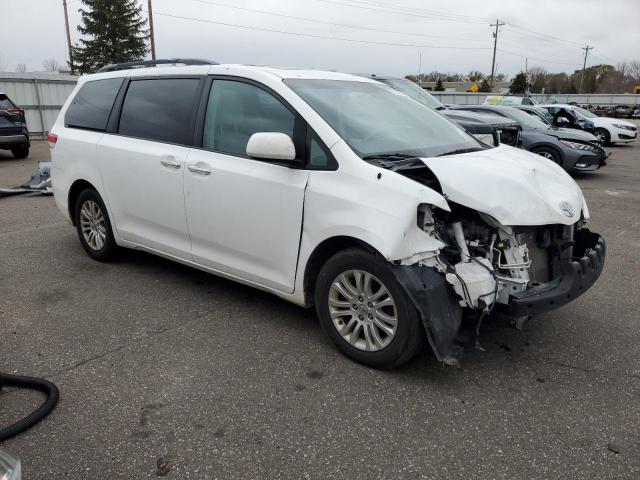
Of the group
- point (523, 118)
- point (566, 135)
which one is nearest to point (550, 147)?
point (566, 135)

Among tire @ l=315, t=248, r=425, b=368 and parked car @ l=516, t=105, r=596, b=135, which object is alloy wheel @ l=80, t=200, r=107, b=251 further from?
parked car @ l=516, t=105, r=596, b=135

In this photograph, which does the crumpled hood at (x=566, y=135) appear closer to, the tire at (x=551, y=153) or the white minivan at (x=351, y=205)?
the tire at (x=551, y=153)

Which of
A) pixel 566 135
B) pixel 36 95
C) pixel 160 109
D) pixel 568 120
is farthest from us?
pixel 568 120

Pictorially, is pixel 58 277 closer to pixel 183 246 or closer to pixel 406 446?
pixel 183 246

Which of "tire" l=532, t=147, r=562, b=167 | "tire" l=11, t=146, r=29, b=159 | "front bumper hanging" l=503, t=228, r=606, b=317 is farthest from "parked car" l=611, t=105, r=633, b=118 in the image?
"front bumper hanging" l=503, t=228, r=606, b=317

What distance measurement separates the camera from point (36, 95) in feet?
61.8

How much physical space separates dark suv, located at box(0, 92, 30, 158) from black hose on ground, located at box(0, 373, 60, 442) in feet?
38.5

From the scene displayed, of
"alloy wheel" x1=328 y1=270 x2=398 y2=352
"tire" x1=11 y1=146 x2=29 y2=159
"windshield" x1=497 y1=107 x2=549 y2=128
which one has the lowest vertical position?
"tire" x1=11 y1=146 x2=29 y2=159

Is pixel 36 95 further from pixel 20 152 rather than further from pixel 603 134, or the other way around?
pixel 603 134

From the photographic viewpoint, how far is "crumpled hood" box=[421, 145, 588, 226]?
3152mm

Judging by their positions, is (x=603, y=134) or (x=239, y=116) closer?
(x=239, y=116)

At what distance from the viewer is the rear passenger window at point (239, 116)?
147 inches

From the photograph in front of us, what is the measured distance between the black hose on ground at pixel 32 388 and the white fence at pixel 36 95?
18.0 m

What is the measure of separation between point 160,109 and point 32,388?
7.73 ft
